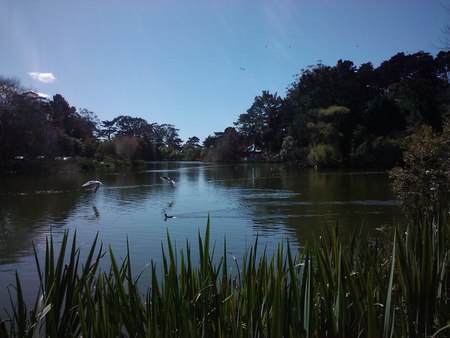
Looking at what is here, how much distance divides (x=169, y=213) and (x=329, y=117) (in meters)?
41.6

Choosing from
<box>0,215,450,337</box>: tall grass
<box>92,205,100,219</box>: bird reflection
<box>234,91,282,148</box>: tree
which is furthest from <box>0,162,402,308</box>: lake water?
<box>234,91,282,148</box>: tree

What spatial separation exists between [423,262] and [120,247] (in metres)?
10.4

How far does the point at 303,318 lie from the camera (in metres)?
2.86

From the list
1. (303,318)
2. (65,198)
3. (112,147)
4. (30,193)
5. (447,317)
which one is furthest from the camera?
(112,147)

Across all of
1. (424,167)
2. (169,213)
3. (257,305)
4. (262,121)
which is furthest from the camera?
(262,121)

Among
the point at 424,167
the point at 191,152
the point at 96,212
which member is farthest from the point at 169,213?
the point at 191,152

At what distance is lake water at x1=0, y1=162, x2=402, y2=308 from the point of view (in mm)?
11904

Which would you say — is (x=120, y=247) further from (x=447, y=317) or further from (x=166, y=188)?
(x=166, y=188)

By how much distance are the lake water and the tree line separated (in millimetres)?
15784

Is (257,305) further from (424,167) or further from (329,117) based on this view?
(329,117)

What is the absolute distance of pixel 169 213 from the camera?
59.8ft

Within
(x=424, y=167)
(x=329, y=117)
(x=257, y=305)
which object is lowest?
(x=257, y=305)

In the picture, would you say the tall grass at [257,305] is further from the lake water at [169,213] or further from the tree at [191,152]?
the tree at [191,152]

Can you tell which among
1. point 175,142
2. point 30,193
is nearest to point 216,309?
point 30,193
